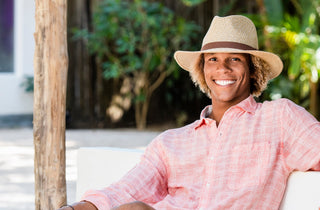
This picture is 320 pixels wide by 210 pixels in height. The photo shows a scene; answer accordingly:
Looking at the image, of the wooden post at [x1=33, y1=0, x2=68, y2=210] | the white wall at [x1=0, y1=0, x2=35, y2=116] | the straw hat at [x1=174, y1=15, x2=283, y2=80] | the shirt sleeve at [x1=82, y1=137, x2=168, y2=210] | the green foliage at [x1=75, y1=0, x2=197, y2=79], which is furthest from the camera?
the white wall at [x1=0, y1=0, x2=35, y2=116]

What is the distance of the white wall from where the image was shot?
932 centimetres

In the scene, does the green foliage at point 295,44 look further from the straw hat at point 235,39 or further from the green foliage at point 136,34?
the straw hat at point 235,39

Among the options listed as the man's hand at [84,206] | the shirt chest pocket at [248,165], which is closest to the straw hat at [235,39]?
the shirt chest pocket at [248,165]

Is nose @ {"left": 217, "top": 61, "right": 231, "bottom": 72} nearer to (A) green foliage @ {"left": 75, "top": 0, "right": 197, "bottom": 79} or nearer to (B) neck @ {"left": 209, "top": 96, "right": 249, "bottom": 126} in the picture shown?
(B) neck @ {"left": 209, "top": 96, "right": 249, "bottom": 126}

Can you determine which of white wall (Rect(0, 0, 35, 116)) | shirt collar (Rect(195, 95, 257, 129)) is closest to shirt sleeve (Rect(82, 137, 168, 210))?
shirt collar (Rect(195, 95, 257, 129))

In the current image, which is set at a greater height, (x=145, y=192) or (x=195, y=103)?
(x=145, y=192)

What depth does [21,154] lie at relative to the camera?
255 inches

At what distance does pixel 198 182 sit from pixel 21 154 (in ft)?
14.8

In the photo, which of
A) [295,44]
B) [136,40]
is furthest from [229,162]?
[136,40]

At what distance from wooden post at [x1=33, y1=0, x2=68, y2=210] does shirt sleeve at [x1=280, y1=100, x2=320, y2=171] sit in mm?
1177

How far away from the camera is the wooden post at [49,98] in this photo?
285 cm

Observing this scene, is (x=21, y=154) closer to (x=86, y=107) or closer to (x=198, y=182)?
(x=86, y=107)

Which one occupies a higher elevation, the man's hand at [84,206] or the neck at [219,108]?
the neck at [219,108]

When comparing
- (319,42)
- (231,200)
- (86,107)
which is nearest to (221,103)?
(231,200)
